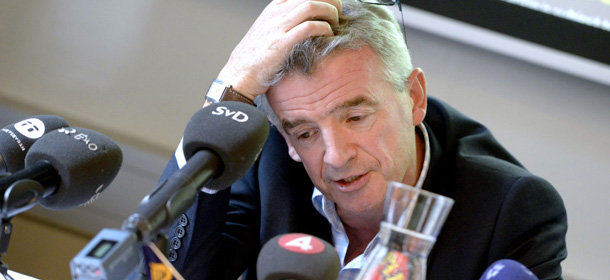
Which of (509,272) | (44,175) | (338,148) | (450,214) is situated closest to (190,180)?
(44,175)

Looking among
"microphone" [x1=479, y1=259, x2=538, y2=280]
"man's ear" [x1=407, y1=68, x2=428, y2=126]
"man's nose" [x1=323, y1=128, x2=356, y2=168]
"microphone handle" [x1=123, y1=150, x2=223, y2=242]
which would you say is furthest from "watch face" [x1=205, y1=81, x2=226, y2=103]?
"microphone" [x1=479, y1=259, x2=538, y2=280]

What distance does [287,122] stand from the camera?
1.58 metres

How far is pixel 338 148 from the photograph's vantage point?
1498 millimetres

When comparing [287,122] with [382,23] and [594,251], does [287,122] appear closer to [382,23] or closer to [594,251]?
[382,23]

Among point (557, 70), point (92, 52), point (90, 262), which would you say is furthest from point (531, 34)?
point (90, 262)

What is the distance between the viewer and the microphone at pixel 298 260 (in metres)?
0.87

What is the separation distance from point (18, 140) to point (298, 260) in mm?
589

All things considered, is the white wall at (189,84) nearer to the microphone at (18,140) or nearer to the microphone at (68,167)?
the microphone at (18,140)

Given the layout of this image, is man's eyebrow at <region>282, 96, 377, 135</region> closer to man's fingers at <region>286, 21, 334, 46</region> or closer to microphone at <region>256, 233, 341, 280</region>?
man's fingers at <region>286, 21, 334, 46</region>

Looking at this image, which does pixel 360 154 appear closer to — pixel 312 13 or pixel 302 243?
pixel 312 13

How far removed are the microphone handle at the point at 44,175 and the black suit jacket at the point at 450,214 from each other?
1.88ft

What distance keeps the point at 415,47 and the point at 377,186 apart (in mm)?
1028

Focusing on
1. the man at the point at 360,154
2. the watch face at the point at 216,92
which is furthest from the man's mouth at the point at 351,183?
the watch face at the point at 216,92

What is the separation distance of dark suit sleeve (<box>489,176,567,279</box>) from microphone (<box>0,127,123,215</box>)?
901mm
